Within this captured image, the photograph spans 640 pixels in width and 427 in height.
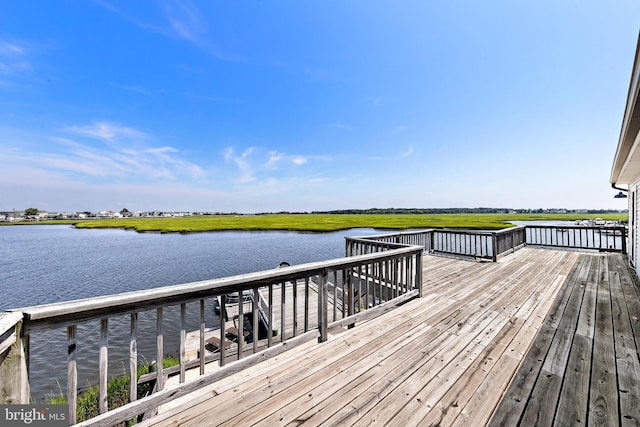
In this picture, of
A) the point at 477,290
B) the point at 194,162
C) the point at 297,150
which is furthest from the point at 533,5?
the point at 194,162

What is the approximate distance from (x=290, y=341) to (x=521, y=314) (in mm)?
3622

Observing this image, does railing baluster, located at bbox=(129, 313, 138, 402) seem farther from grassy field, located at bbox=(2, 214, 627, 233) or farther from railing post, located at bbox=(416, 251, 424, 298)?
grassy field, located at bbox=(2, 214, 627, 233)

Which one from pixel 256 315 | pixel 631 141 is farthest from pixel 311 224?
pixel 256 315

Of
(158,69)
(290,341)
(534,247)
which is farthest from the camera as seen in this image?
(158,69)

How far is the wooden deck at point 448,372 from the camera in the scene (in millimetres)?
1778

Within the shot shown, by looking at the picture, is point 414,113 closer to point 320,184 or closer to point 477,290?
point 477,290

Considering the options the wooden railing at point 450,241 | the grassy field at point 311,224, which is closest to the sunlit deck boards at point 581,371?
the wooden railing at point 450,241

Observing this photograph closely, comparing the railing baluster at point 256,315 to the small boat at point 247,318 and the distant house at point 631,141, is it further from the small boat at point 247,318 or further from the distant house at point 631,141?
the small boat at point 247,318

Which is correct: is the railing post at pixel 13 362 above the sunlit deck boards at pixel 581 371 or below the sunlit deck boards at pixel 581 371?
above

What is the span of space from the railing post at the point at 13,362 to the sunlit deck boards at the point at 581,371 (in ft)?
9.53

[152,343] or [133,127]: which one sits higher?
[133,127]

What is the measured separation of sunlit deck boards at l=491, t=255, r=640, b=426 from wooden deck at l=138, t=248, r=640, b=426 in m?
0.01

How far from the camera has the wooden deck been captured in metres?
1.78

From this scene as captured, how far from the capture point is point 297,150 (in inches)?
1053
